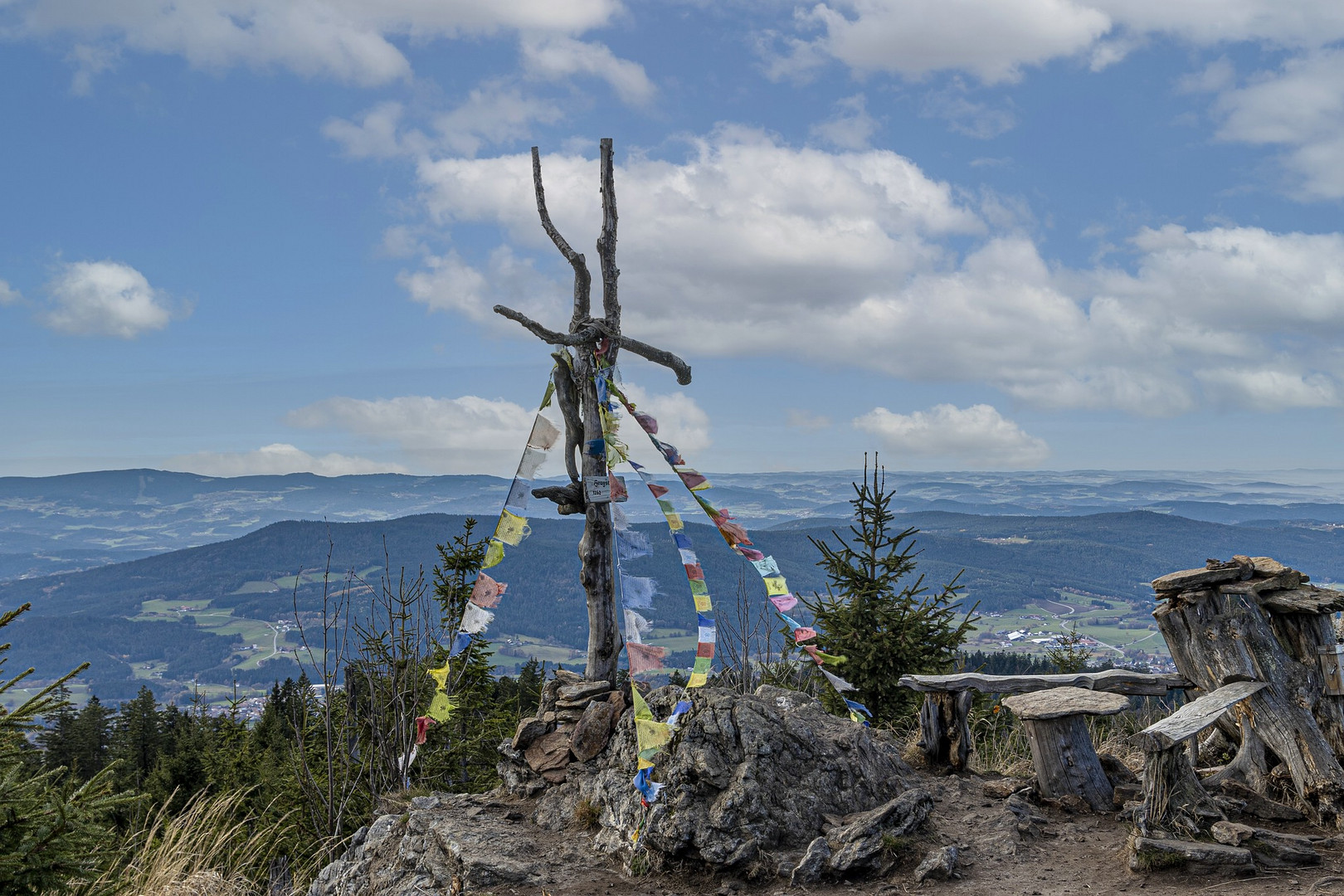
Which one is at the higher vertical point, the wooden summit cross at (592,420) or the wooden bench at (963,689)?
the wooden summit cross at (592,420)

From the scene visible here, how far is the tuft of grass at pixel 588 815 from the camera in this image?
26.6ft

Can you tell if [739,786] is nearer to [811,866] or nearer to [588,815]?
[811,866]

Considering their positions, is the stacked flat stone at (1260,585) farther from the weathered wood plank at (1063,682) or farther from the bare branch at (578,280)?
the bare branch at (578,280)

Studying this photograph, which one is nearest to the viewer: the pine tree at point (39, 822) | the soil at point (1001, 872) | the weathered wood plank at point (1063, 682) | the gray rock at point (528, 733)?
the pine tree at point (39, 822)

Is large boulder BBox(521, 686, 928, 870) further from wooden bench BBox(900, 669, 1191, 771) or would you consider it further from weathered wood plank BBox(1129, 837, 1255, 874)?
weathered wood plank BBox(1129, 837, 1255, 874)

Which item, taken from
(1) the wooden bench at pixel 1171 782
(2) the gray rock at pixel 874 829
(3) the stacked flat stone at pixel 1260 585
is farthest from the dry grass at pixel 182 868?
(3) the stacked flat stone at pixel 1260 585

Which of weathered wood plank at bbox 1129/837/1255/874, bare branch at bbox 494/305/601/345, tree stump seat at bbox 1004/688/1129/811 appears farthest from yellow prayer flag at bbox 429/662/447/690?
weathered wood plank at bbox 1129/837/1255/874

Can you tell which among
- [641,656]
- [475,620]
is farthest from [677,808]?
[475,620]

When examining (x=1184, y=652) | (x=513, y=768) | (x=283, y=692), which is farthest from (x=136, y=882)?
(x=283, y=692)

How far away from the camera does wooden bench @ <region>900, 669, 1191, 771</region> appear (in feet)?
28.3

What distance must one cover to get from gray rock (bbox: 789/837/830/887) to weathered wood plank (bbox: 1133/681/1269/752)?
2.69 meters

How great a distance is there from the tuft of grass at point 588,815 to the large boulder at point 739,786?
32 mm

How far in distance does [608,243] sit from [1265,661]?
750 centimetres

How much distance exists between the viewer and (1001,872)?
7.07 m
